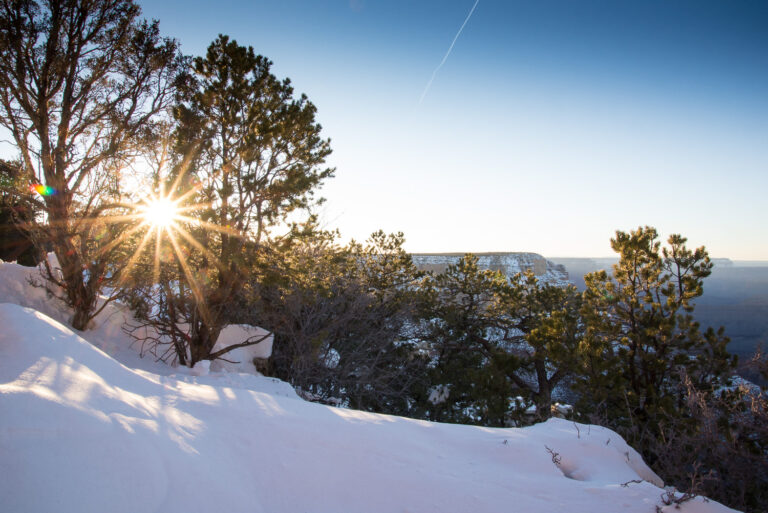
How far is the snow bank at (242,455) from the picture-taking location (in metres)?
2.02

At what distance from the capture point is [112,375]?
3.90 metres

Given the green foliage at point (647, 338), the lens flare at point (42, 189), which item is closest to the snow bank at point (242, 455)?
the green foliage at point (647, 338)

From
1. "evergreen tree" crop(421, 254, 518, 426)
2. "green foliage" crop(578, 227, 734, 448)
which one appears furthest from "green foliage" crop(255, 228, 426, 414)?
"green foliage" crop(578, 227, 734, 448)

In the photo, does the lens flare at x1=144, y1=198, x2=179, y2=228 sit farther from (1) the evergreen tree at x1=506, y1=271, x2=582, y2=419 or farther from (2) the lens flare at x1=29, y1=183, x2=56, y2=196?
(1) the evergreen tree at x1=506, y1=271, x2=582, y2=419

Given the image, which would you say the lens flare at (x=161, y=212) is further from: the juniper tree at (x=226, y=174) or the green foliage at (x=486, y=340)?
the green foliage at (x=486, y=340)

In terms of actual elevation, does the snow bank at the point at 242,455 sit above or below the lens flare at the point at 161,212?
below

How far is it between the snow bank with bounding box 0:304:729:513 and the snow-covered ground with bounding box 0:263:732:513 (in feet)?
0.03

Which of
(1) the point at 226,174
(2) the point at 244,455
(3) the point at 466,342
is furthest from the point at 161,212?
(3) the point at 466,342

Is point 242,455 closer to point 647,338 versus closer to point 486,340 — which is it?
point 647,338

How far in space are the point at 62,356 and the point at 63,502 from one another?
2.29 meters

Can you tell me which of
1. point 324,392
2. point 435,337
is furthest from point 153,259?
point 435,337

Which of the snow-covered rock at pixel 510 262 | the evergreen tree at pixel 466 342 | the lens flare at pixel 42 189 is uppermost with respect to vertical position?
the lens flare at pixel 42 189

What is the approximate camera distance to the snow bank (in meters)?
2.02

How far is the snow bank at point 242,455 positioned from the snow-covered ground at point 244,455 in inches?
0.4
